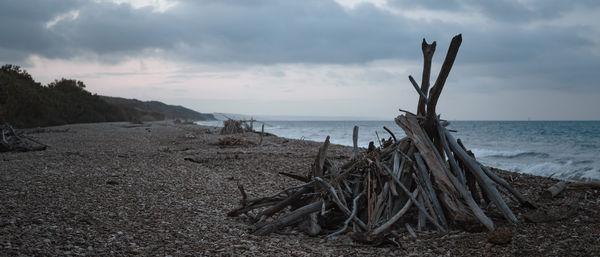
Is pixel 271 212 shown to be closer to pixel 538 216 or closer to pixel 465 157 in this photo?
pixel 465 157

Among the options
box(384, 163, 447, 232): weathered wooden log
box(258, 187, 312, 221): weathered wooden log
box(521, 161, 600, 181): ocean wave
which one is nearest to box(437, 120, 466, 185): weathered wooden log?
box(384, 163, 447, 232): weathered wooden log

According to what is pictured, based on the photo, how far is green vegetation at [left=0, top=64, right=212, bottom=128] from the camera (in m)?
24.2

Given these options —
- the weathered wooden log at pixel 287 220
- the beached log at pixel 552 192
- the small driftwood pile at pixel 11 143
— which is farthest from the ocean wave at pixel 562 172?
the small driftwood pile at pixel 11 143

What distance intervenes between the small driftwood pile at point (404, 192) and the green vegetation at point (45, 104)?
17955 mm

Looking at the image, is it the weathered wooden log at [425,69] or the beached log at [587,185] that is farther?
the beached log at [587,185]

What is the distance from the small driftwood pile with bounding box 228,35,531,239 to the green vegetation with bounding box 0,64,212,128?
1795 centimetres

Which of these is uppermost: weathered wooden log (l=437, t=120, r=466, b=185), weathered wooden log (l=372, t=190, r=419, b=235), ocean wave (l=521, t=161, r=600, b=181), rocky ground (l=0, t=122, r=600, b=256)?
weathered wooden log (l=437, t=120, r=466, b=185)

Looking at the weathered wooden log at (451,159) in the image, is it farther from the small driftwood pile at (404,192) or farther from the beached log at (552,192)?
the beached log at (552,192)

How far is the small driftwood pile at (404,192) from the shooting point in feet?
13.9

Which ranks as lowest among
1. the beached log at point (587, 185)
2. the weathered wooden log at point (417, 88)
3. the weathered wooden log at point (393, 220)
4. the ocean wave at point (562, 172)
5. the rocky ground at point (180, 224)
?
the ocean wave at point (562, 172)

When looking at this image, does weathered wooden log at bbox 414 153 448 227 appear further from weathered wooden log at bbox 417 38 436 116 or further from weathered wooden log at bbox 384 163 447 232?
weathered wooden log at bbox 417 38 436 116

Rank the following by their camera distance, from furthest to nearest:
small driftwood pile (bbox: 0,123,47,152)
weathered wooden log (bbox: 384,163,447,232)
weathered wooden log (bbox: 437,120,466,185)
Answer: small driftwood pile (bbox: 0,123,47,152), weathered wooden log (bbox: 437,120,466,185), weathered wooden log (bbox: 384,163,447,232)

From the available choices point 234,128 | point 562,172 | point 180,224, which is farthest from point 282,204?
point 234,128

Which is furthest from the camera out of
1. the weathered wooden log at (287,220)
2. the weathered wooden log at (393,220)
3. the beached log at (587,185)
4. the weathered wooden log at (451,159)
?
the beached log at (587,185)
